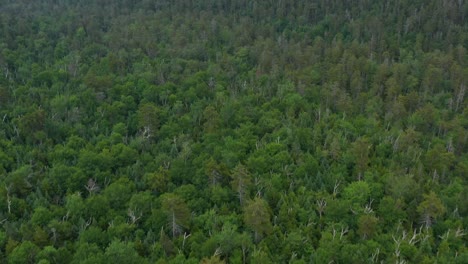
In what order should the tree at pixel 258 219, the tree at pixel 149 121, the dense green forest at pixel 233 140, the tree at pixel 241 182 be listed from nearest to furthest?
the tree at pixel 258 219
the dense green forest at pixel 233 140
the tree at pixel 241 182
the tree at pixel 149 121

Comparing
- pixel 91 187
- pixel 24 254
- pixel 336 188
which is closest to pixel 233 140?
pixel 336 188

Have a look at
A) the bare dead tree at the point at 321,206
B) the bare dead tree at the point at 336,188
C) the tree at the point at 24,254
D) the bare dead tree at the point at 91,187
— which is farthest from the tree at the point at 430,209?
the tree at the point at 24,254

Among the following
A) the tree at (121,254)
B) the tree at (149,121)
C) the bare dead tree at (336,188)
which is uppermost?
the tree at (121,254)

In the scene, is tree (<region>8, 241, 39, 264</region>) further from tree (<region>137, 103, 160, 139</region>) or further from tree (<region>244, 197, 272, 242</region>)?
tree (<region>137, 103, 160, 139</region>)

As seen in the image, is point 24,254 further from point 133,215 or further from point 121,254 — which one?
point 133,215

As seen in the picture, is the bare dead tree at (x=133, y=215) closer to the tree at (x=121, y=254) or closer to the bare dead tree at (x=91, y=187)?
the tree at (x=121, y=254)

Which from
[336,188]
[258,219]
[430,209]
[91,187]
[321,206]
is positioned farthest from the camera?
[336,188]

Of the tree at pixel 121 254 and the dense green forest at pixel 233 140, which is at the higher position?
the tree at pixel 121 254

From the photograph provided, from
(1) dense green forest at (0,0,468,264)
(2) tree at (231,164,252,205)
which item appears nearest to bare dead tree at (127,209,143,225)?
(1) dense green forest at (0,0,468,264)
